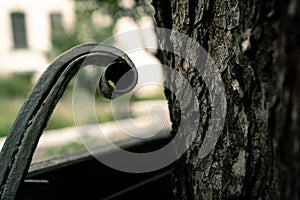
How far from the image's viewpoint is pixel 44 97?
73 cm

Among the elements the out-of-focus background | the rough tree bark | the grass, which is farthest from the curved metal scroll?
the grass

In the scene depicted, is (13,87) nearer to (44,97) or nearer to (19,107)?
(19,107)

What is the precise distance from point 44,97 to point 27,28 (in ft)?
57.5

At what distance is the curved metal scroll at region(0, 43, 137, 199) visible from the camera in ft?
→ 2.34

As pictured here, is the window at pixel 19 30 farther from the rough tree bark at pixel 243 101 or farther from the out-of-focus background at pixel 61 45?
the rough tree bark at pixel 243 101

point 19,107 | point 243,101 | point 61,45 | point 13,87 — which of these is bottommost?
point 13,87

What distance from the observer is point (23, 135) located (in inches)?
28.3

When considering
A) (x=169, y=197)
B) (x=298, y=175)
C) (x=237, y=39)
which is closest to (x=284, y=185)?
(x=298, y=175)

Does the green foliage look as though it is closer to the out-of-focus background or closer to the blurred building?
the out-of-focus background

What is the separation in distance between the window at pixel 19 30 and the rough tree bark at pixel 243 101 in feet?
56.5

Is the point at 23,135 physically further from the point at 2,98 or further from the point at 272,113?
the point at 2,98

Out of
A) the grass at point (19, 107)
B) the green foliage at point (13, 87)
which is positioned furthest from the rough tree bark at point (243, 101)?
the green foliage at point (13, 87)

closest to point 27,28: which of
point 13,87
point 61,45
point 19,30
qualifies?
point 19,30

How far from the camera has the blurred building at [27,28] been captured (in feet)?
54.7
